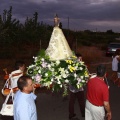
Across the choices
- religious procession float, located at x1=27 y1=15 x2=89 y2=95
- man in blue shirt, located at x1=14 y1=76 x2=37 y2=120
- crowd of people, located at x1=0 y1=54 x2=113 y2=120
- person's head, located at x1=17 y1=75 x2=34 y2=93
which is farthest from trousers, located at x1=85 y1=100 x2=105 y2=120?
person's head, located at x1=17 y1=75 x2=34 y2=93

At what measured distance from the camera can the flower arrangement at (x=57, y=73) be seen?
5852 mm

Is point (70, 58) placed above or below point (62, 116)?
above

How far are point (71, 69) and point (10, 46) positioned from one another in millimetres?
27975

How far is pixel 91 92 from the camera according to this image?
6.51 m

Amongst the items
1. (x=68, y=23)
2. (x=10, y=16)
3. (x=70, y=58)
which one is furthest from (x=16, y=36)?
(x=70, y=58)

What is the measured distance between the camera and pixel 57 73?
5.86 meters

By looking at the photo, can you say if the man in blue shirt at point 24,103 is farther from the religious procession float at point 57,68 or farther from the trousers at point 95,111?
the trousers at point 95,111

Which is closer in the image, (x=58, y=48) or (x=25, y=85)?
(x=25, y=85)

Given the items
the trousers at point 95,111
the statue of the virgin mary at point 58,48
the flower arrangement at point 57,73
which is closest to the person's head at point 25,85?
the flower arrangement at point 57,73

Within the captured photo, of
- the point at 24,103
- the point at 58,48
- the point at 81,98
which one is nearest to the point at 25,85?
the point at 24,103

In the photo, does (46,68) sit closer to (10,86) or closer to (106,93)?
(106,93)

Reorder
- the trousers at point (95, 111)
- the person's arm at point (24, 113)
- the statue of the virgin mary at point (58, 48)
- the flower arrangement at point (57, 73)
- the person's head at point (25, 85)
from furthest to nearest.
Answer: the trousers at point (95, 111), the statue of the virgin mary at point (58, 48), the flower arrangement at point (57, 73), the person's head at point (25, 85), the person's arm at point (24, 113)

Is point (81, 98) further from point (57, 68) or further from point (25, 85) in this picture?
point (25, 85)

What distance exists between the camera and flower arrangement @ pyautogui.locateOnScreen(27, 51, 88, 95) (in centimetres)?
585
